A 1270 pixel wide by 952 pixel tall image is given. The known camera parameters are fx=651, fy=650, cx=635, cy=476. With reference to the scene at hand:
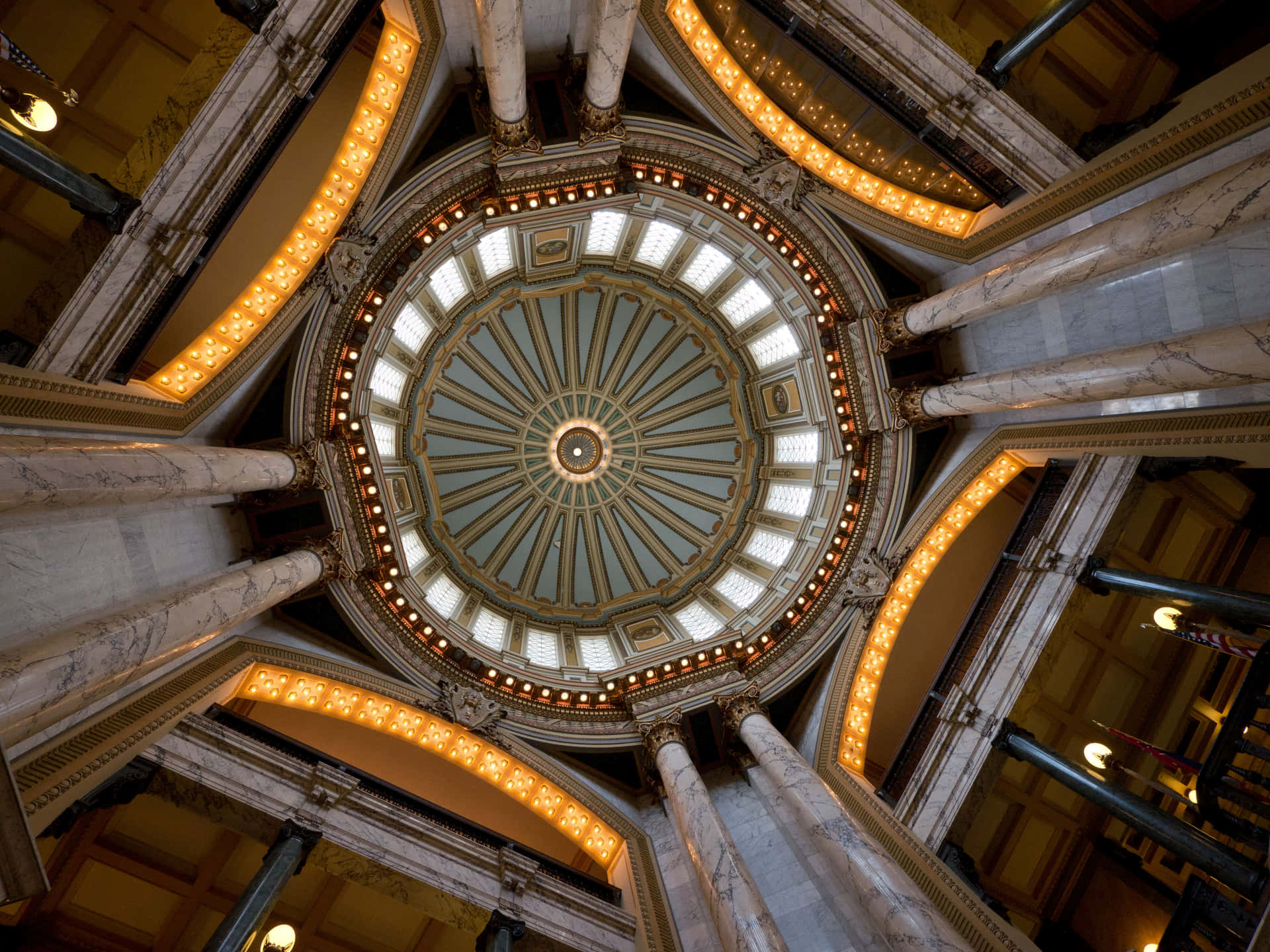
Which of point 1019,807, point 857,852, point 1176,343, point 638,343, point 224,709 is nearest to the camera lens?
point 1176,343

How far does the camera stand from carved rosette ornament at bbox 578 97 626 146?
1310cm

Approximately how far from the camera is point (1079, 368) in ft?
35.6

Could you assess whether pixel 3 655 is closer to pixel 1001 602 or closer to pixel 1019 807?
pixel 1001 602

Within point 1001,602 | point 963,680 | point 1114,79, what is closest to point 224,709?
point 963,680

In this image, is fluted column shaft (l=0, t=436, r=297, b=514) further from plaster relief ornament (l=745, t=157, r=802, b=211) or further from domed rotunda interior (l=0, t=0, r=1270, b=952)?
plaster relief ornament (l=745, t=157, r=802, b=211)

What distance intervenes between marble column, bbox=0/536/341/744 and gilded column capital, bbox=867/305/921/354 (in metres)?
13.5

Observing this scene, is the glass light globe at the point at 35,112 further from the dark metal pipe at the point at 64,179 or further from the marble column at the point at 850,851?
the marble column at the point at 850,851

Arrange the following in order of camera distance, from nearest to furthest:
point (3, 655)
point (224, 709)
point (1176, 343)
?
point (3, 655) < point (1176, 343) < point (224, 709)

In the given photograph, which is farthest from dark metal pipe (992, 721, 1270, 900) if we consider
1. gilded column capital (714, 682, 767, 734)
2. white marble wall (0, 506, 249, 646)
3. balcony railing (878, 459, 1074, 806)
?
white marble wall (0, 506, 249, 646)

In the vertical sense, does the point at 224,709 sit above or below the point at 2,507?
below

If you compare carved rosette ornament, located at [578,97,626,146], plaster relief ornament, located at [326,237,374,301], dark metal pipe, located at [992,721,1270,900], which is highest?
carved rosette ornament, located at [578,97,626,146]

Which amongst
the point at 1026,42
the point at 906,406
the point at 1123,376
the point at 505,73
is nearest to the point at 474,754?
the point at 906,406

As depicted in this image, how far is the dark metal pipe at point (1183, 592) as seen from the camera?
397 inches

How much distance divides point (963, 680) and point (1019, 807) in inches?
134
